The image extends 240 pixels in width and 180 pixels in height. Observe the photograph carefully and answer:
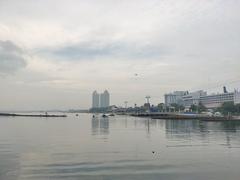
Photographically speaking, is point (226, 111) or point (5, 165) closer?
point (5, 165)

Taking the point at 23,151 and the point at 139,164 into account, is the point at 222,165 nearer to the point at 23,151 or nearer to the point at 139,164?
the point at 139,164

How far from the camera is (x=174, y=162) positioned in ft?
78.2

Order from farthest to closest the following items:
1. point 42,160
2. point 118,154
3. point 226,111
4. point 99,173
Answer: point 226,111 → point 118,154 → point 42,160 → point 99,173

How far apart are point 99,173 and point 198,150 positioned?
42.8ft

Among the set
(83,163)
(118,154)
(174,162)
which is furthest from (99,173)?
(118,154)

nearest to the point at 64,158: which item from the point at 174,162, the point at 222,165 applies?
the point at 174,162

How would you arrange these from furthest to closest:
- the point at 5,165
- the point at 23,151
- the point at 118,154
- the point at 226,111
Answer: the point at 226,111
the point at 23,151
the point at 118,154
the point at 5,165

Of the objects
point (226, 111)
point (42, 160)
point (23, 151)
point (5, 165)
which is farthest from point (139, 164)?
point (226, 111)

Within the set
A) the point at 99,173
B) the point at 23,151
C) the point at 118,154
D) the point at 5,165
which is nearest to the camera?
the point at 99,173

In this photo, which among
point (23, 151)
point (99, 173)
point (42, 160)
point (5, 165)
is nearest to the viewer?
point (99, 173)

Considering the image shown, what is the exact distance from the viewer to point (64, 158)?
2553 centimetres

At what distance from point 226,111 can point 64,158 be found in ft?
455

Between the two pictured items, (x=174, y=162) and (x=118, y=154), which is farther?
(x=118, y=154)

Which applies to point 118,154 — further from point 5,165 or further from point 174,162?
point 5,165
